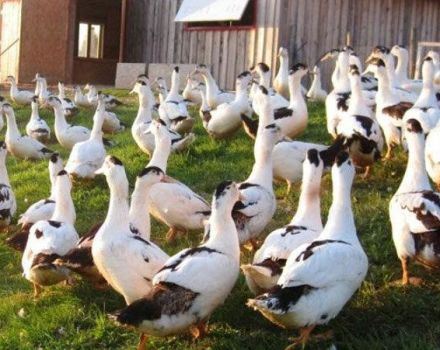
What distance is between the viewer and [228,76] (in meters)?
19.0

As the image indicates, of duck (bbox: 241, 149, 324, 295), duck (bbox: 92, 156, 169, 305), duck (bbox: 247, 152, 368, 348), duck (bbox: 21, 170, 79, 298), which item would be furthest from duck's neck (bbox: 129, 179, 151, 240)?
duck (bbox: 247, 152, 368, 348)

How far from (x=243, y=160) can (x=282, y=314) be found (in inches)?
230

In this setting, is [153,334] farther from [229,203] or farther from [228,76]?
[228,76]

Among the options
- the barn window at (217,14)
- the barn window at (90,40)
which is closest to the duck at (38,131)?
the barn window at (217,14)

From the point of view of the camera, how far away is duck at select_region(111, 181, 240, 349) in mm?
5062

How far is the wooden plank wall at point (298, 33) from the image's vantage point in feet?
58.2

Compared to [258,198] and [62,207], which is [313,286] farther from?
[62,207]

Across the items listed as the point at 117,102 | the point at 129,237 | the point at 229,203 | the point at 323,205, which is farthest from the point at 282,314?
the point at 117,102

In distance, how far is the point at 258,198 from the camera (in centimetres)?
707

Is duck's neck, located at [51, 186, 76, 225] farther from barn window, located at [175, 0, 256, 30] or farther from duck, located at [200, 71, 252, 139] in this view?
barn window, located at [175, 0, 256, 30]

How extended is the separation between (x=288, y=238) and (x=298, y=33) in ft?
41.5

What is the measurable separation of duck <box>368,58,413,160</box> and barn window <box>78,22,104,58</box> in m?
18.3

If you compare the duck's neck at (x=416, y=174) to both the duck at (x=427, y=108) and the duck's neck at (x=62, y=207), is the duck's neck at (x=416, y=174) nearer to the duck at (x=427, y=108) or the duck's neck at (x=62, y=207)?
the duck at (x=427, y=108)

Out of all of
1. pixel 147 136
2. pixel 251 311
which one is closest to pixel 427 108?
pixel 147 136
